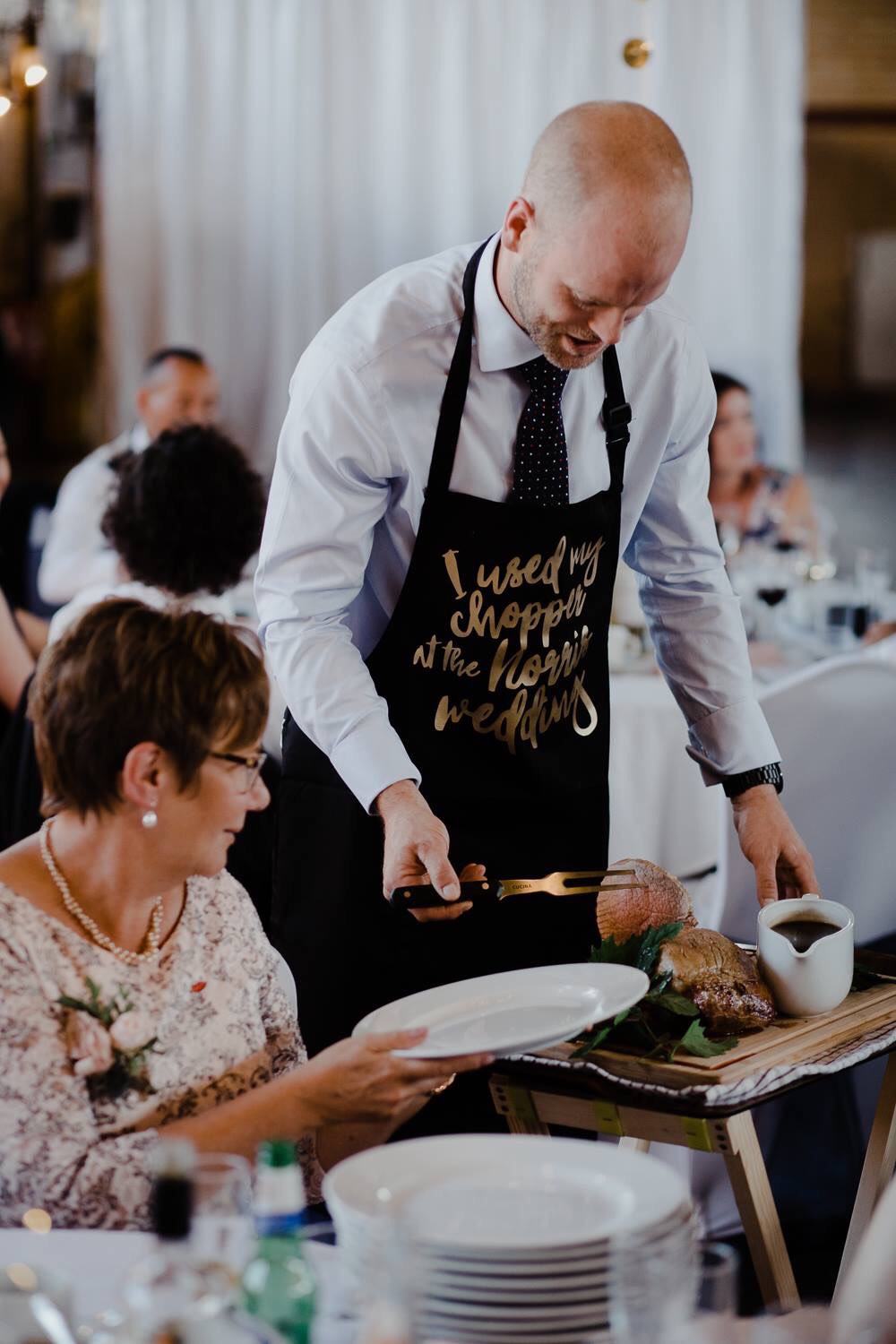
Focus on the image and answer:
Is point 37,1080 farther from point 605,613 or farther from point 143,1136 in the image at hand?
point 605,613

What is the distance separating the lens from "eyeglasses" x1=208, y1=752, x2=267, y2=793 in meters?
1.52

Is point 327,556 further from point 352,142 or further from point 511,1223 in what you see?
point 352,142

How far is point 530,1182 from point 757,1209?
1.54ft

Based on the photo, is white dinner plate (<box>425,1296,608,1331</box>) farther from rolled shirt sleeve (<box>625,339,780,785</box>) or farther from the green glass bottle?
rolled shirt sleeve (<box>625,339,780,785</box>)

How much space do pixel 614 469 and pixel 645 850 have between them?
1483 millimetres

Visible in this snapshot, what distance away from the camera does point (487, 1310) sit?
1.03 meters

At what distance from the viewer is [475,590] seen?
73.2 inches

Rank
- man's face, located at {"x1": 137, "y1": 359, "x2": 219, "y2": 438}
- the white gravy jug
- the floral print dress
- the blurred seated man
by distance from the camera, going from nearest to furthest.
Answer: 1. the floral print dress
2. the white gravy jug
3. the blurred seated man
4. man's face, located at {"x1": 137, "y1": 359, "x2": 219, "y2": 438}

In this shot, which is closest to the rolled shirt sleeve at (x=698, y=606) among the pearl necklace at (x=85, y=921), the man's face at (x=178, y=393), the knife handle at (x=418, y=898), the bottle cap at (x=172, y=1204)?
the knife handle at (x=418, y=898)

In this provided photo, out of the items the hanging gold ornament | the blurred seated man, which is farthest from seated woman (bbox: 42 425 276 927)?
the blurred seated man

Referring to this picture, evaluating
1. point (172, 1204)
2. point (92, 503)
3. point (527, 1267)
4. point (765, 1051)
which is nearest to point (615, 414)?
point (765, 1051)

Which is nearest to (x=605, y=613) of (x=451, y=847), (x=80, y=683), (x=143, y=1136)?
(x=451, y=847)

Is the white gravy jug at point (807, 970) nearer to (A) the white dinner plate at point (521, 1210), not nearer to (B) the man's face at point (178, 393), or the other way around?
(A) the white dinner plate at point (521, 1210)

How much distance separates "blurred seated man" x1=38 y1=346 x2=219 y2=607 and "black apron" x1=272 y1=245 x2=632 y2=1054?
2.90 meters
